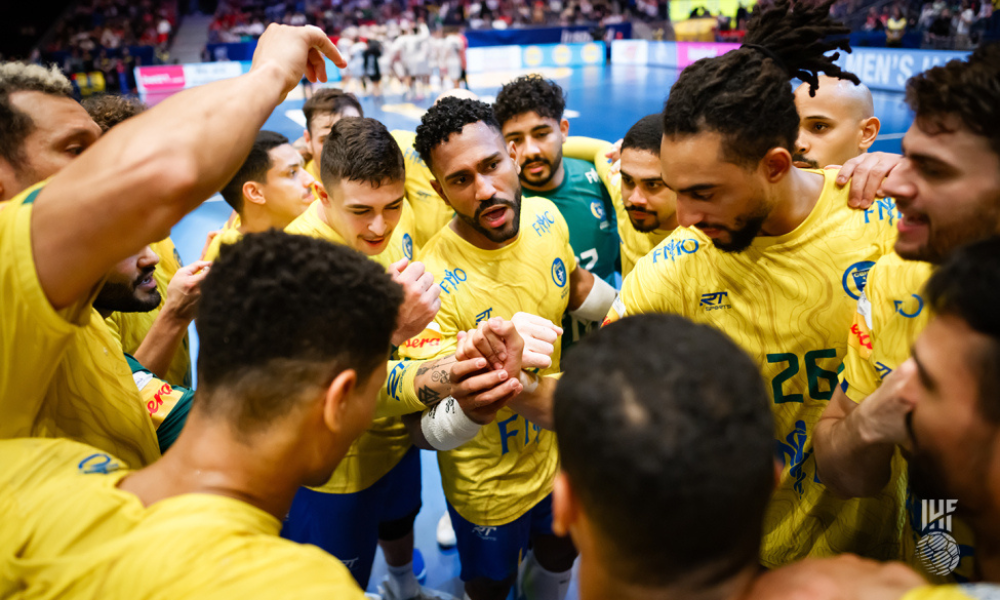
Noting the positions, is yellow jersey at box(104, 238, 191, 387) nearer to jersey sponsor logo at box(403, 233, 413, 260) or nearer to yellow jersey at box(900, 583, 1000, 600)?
jersey sponsor logo at box(403, 233, 413, 260)

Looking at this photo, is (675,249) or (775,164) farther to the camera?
(675,249)

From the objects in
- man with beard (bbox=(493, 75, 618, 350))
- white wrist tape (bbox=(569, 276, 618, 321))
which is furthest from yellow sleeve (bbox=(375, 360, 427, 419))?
man with beard (bbox=(493, 75, 618, 350))

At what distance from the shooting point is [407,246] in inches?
141

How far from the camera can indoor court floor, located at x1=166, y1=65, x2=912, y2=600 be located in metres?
3.78

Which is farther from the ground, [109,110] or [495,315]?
[109,110]

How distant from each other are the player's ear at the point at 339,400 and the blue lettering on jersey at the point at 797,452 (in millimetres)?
1675

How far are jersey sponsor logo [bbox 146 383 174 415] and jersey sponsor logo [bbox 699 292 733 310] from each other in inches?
78.8

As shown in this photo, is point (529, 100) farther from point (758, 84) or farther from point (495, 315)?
point (758, 84)

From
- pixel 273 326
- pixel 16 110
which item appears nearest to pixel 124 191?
pixel 273 326

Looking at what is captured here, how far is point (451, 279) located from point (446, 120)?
2.58 feet

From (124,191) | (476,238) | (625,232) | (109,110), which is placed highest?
(109,110)

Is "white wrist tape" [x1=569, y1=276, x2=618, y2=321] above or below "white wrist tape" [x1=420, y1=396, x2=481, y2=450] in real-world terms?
above

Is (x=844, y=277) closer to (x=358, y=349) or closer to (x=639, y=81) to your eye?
(x=358, y=349)

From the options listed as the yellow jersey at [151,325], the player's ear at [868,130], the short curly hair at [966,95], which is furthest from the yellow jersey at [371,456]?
the player's ear at [868,130]
